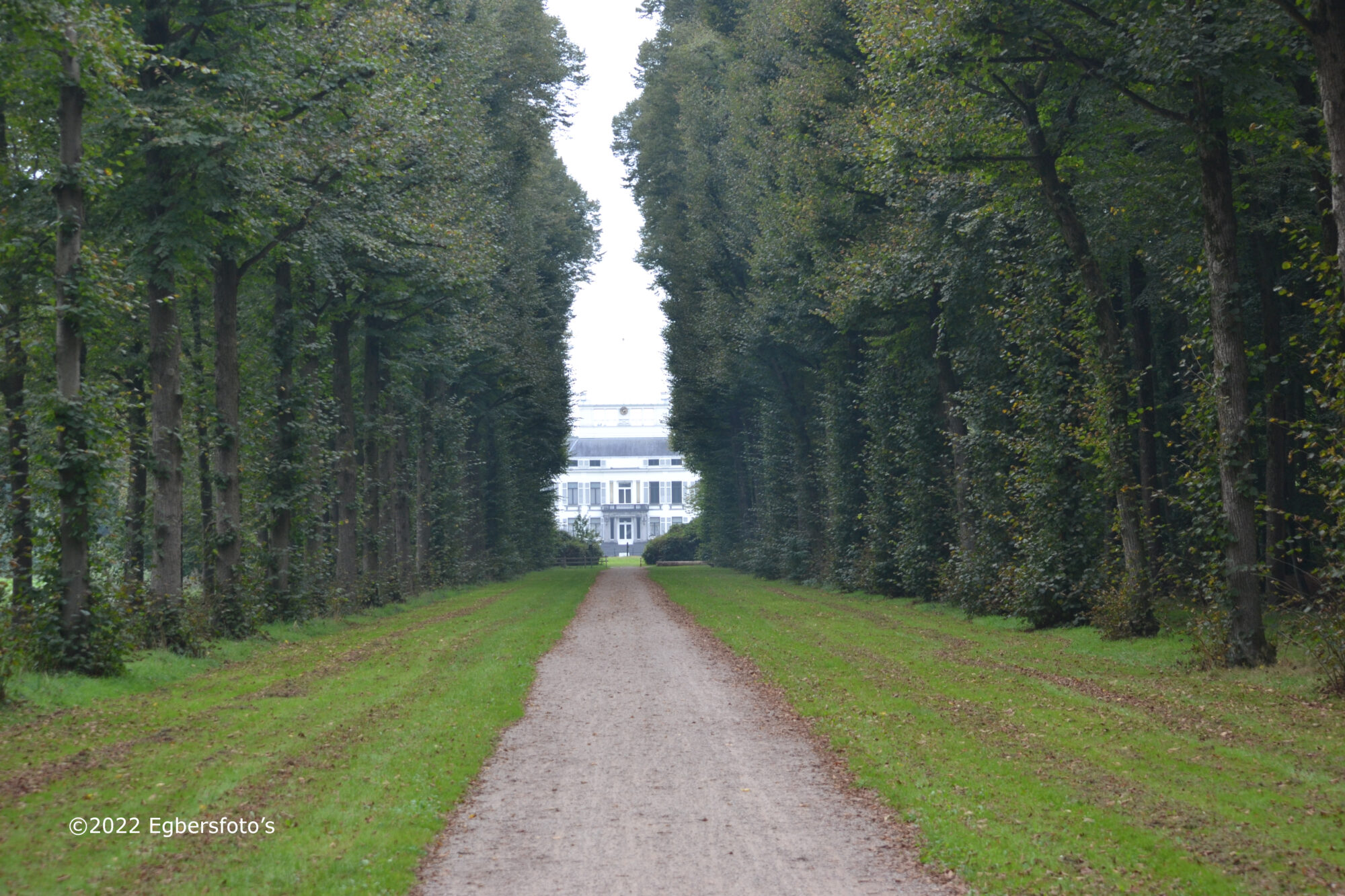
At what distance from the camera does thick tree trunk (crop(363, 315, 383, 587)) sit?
89.4ft

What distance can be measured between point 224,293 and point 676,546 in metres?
64.3

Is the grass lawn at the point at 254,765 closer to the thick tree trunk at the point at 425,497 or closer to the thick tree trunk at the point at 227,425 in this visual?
the thick tree trunk at the point at 227,425

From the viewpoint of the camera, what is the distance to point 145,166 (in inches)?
613

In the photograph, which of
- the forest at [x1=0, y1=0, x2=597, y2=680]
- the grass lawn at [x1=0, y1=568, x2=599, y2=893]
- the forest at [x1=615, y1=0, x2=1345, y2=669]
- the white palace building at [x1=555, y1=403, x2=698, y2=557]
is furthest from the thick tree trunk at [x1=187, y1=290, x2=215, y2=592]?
the white palace building at [x1=555, y1=403, x2=698, y2=557]

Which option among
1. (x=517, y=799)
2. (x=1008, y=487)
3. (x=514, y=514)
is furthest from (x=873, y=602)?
(x=514, y=514)

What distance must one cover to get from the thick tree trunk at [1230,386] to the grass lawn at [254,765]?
8.88 m

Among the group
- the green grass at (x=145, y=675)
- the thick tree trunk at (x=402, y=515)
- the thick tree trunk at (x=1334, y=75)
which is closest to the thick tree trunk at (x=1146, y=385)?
the thick tree trunk at (x=1334, y=75)


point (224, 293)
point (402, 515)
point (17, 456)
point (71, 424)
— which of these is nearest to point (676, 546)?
point (402, 515)

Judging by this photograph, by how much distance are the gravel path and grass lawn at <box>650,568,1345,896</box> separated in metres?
0.48

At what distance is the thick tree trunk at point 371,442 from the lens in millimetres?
27234

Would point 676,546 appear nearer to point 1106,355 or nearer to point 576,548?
point 576,548

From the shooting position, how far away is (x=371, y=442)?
1146 inches

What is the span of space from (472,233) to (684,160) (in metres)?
22.1

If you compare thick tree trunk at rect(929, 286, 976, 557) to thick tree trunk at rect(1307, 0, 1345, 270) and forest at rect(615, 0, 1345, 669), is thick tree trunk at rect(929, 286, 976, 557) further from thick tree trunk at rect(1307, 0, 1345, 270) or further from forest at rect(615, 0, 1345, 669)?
thick tree trunk at rect(1307, 0, 1345, 270)
